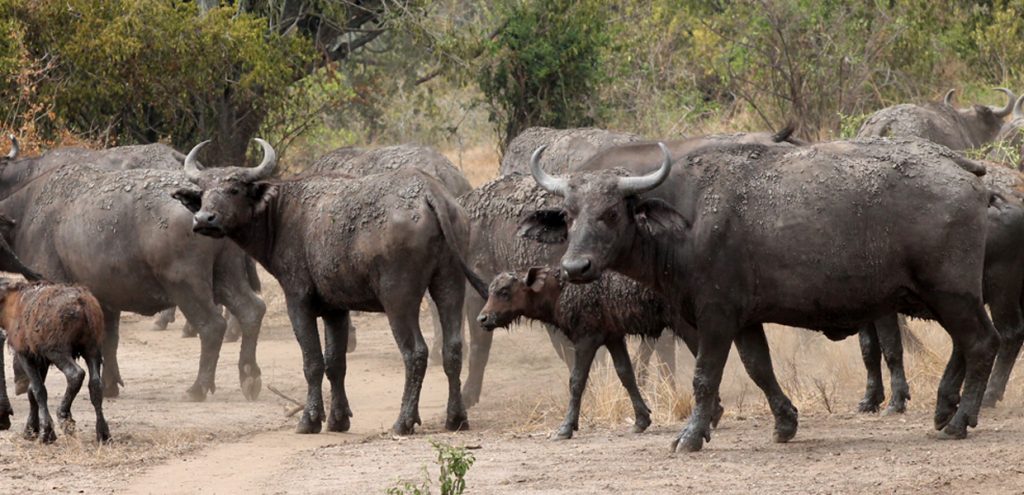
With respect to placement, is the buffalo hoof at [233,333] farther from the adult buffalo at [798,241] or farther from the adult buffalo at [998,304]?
the adult buffalo at [798,241]

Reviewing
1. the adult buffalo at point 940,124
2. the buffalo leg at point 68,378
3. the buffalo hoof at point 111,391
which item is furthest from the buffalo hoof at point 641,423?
the adult buffalo at point 940,124

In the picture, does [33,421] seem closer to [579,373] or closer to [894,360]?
[579,373]

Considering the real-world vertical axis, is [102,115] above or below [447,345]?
above

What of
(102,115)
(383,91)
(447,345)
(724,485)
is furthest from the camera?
(383,91)

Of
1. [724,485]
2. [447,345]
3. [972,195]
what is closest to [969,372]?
[972,195]

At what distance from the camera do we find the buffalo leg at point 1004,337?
11695 millimetres

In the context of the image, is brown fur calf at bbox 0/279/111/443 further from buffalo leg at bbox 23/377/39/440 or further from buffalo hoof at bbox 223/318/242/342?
buffalo hoof at bbox 223/318/242/342

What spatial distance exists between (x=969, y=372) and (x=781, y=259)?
1343mm

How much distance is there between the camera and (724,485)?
9.24 metres

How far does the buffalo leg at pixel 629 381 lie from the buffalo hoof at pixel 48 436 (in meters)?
3.92

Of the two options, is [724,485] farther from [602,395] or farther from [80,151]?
[80,151]

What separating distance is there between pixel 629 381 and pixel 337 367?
245 cm

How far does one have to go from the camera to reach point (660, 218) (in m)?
10.4

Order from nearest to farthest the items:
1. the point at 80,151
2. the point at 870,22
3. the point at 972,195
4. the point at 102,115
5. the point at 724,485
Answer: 1. the point at 724,485
2. the point at 972,195
3. the point at 80,151
4. the point at 102,115
5. the point at 870,22
